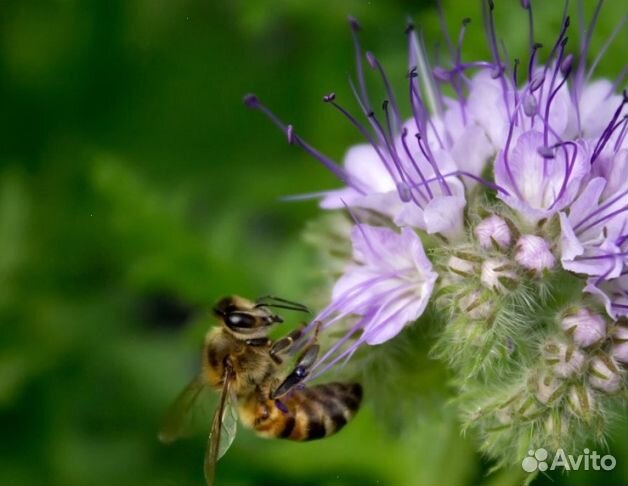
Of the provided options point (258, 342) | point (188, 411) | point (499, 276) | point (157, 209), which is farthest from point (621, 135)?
point (157, 209)

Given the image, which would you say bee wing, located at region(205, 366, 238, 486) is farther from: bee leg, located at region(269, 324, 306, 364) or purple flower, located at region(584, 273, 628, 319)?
purple flower, located at region(584, 273, 628, 319)

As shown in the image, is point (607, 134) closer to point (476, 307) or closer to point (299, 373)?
point (476, 307)

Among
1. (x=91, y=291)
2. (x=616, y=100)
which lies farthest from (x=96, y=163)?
(x=616, y=100)

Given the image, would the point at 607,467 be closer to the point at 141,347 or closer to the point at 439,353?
the point at 439,353

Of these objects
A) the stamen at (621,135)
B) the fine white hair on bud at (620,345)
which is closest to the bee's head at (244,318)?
the fine white hair on bud at (620,345)

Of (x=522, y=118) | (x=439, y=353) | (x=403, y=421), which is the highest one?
(x=522, y=118)

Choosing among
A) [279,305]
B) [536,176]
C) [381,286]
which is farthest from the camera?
[279,305]

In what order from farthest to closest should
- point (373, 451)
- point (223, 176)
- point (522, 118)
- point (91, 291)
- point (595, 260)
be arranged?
point (223, 176) < point (91, 291) < point (373, 451) < point (522, 118) < point (595, 260)

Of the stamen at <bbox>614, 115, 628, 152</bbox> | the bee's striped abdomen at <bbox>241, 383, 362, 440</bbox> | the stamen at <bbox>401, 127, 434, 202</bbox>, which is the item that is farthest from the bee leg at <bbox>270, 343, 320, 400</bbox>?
the stamen at <bbox>614, 115, 628, 152</bbox>
